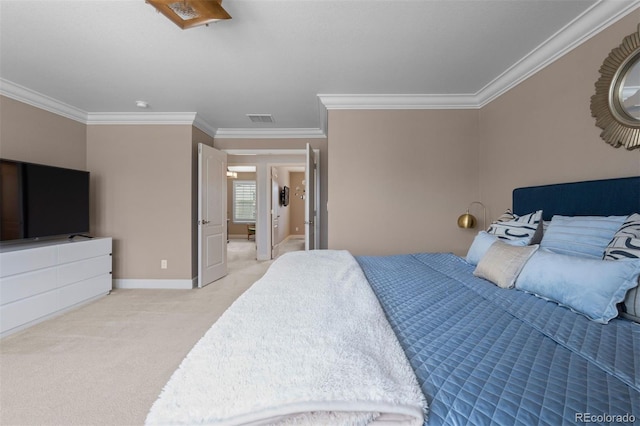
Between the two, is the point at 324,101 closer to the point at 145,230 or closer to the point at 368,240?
the point at 368,240

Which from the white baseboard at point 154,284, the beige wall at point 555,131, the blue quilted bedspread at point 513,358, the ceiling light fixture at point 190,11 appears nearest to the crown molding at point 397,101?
the beige wall at point 555,131

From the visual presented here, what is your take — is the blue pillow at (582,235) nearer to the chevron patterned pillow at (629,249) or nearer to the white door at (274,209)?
the chevron patterned pillow at (629,249)

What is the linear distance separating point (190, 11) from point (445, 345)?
7.32ft

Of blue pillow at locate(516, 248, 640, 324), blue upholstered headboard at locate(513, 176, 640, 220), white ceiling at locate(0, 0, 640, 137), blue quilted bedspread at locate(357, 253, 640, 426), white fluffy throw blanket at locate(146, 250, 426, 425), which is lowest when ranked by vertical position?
blue quilted bedspread at locate(357, 253, 640, 426)

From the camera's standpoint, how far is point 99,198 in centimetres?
379

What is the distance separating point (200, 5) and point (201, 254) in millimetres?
3016

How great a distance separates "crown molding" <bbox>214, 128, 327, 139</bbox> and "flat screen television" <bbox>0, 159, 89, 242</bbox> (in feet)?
6.47

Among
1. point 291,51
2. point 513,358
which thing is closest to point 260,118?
point 291,51

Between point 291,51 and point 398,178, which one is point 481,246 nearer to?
point 398,178

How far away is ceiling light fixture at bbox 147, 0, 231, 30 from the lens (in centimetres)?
158

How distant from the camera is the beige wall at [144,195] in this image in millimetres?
3789

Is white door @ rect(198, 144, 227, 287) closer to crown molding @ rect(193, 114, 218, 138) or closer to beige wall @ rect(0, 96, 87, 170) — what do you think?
crown molding @ rect(193, 114, 218, 138)

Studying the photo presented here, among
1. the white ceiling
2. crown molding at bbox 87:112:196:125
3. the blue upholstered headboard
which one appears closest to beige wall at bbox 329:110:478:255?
the white ceiling

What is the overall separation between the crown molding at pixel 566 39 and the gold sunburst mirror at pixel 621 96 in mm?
213
